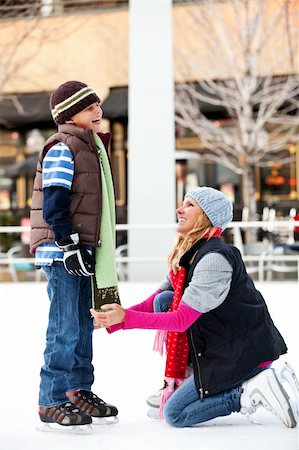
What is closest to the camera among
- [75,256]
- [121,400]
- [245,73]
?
[75,256]

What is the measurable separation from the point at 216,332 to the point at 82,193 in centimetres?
73

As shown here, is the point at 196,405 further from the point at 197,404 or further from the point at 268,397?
the point at 268,397

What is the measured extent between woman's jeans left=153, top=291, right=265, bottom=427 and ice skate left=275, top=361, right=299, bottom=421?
0.08 m

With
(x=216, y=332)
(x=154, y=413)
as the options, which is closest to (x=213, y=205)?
(x=216, y=332)

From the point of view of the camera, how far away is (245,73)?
1497 centimetres

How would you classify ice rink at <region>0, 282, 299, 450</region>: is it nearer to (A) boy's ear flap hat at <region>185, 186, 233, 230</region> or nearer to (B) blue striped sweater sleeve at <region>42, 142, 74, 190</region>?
(A) boy's ear flap hat at <region>185, 186, 233, 230</region>

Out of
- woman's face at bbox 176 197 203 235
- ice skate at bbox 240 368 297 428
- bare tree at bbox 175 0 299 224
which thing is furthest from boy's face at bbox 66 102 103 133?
bare tree at bbox 175 0 299 224

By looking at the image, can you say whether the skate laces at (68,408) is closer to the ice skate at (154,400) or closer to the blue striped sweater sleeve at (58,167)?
the ice skate at (154,400)

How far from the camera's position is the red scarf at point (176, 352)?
3395mm

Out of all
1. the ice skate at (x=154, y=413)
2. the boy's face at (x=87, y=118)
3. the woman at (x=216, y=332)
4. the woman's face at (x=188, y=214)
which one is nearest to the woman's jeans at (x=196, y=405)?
the woman at (x=216, y=332)

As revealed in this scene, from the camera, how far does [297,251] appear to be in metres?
11.8

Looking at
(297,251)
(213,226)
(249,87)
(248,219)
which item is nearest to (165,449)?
(213,226)

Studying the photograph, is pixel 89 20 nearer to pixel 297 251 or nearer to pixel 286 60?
pixel 286 60

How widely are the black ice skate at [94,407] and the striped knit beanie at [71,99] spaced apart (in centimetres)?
111
